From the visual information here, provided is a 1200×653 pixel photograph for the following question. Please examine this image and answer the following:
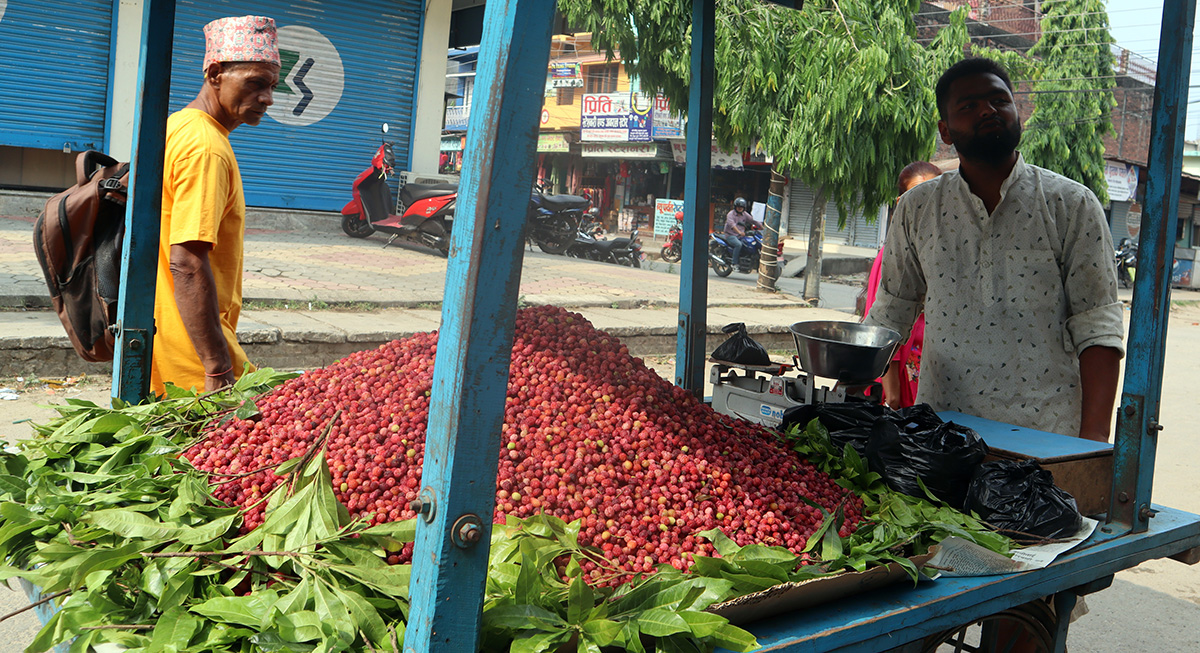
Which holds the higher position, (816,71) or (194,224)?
(816,71)

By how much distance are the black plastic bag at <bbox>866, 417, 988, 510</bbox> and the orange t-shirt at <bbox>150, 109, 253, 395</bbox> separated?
1.78m

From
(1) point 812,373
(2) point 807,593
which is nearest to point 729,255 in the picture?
(1) point 812,373

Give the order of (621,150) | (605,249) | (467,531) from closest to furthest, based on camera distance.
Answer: (467,531) < (605,249) < (621,150)

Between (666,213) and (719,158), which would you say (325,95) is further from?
(719,158)

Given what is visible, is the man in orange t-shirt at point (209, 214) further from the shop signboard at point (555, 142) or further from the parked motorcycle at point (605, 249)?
the shop signboard at point (555, 142)

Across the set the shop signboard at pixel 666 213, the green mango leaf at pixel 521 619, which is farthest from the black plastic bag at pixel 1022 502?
the shop signboard at pixel 666 213

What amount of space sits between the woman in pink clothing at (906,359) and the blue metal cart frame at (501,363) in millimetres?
1158

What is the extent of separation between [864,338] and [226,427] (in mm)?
1777

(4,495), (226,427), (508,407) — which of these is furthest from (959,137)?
(4,495)

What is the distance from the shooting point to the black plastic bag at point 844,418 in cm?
210

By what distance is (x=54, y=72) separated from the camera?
955 centimetres

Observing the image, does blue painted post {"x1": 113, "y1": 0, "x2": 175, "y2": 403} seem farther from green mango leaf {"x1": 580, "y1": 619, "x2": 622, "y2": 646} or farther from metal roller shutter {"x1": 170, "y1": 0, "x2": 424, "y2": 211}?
metal roller shutter {"x1": 170, "y1": 0, "x2": 424, "y2": 211}

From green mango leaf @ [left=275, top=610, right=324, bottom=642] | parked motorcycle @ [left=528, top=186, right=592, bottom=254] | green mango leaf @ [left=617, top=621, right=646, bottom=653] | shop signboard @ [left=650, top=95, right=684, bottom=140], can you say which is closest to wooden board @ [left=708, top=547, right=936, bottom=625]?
green mango leaf @ [left=617, top=621, right=646, bottom=653]

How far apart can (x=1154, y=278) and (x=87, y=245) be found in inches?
108
